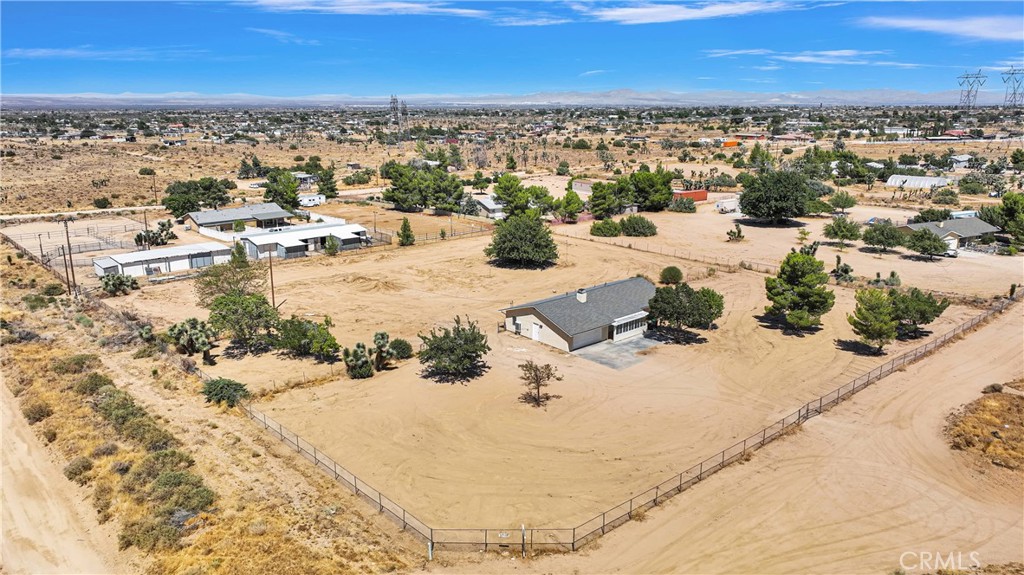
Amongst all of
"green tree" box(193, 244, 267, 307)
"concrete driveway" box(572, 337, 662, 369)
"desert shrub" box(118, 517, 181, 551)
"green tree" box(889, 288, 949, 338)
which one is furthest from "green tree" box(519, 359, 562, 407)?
"green tree" box(889, 288, 949, 338)

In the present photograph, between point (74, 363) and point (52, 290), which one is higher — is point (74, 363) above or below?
below

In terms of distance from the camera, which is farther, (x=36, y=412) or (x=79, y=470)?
(x=36, y=412)

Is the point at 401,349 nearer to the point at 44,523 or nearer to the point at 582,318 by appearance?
the point at 582,318

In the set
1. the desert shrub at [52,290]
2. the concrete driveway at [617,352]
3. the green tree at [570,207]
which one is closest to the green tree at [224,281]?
the desert shrub at [52,290]

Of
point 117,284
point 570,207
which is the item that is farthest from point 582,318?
point 570,207

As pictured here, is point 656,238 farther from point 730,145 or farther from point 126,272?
point 730,145

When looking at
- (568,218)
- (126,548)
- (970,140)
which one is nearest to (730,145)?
(970,140)
